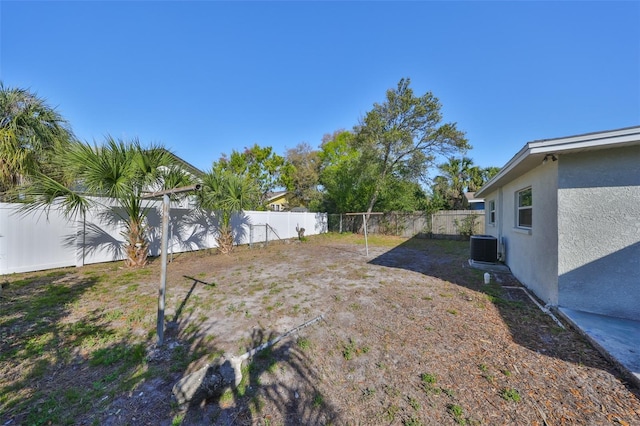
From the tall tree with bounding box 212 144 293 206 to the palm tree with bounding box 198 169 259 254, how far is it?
46.3 ft

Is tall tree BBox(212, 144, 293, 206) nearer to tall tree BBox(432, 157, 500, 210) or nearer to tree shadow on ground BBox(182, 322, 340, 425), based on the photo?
tall tree BBox(432, 157, 500, 210)

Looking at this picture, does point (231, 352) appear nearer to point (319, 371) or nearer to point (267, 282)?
point (319, 371)

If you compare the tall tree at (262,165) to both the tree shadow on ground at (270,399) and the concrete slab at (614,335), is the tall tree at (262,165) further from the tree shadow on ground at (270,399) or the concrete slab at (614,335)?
the concrete slab at (614,335)

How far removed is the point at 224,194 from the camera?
8477mm

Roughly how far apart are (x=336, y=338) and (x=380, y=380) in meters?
0.83

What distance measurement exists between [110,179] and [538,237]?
8785 mm

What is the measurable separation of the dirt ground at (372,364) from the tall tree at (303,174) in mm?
19997

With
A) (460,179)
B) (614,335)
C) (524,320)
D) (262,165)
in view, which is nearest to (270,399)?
(524,320)

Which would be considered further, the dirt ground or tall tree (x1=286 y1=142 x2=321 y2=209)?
tall tree (x1=286 y1=142 x2=321 y2=209)

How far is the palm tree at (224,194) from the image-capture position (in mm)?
8281

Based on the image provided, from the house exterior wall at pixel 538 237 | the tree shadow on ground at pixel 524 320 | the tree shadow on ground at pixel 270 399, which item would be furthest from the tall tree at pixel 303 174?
the tree shadow on ground at pixel 270 399

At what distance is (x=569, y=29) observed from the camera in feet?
17.2

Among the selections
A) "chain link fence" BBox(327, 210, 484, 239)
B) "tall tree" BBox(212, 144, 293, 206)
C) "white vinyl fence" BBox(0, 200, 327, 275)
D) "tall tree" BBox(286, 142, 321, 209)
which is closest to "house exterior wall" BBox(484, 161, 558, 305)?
"chain link fence" BBox(327, 210, 484, 239)

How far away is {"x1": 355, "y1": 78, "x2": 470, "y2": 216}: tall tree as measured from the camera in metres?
14.2
